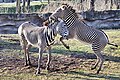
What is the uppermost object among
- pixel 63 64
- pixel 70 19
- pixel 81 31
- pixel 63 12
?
pixel 63 12

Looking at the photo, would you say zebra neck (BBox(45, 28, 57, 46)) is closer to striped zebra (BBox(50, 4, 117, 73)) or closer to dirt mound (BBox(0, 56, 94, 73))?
striped zebra (BBox(50, 4, 117, 73))

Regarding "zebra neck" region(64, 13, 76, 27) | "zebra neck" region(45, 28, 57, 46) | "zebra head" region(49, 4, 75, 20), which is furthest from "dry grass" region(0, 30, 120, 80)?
"zebra head" region(49, 4, 75, 20)

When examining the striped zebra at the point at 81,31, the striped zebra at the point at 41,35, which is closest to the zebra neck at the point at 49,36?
the striped zebra at the point at 41,35

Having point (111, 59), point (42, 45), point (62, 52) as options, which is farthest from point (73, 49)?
point (42, 45)

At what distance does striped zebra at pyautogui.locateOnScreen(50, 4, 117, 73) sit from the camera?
25.0 ft

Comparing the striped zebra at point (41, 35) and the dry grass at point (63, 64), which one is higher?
the striped zebra at point (41, 35)

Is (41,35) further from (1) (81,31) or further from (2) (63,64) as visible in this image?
(2) (63,64)

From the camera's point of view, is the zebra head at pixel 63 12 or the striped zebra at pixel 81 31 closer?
the striped zebra at pixel 81 31

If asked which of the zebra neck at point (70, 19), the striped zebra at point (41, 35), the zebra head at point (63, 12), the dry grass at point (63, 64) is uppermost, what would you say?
the zebra head at point (63, 12)

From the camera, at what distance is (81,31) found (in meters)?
7.97

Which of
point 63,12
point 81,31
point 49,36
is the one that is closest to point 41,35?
point 49,36

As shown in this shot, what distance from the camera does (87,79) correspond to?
702 cm

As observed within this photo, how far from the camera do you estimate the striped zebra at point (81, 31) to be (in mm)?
7629

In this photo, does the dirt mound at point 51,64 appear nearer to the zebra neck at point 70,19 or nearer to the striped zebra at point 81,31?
the striped zebra at point 81,31
